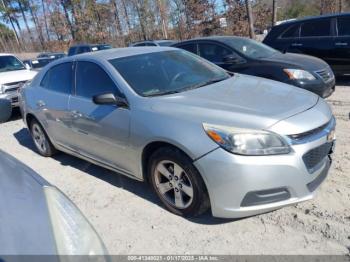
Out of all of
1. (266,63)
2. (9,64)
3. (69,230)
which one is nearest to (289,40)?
(266,63)

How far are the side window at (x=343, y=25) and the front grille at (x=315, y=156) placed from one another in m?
6.12

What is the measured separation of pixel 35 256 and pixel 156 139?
179 centimetres

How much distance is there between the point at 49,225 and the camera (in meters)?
1.73

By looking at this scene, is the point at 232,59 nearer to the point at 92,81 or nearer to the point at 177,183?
the point at 92,81

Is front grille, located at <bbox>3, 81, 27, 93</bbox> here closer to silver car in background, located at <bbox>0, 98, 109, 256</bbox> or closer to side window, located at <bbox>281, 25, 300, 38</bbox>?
side window, located at <bbox>281, 25, 300, 38</bbox>

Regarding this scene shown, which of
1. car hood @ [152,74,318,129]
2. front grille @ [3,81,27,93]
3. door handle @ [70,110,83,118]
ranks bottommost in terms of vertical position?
front grille @ [3,81,27,93]

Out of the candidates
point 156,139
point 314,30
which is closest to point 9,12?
point 314,30

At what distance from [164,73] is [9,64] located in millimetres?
8073

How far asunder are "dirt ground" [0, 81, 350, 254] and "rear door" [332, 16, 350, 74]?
4511mm

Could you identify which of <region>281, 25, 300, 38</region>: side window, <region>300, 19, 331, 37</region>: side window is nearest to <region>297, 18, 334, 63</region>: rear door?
<region>300, 19, 331, 37</region>: side window

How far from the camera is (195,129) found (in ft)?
9.68

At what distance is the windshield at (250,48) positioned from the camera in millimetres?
7002

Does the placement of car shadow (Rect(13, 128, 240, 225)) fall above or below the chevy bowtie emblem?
below

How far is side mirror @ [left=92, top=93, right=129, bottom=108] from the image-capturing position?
3498 mm
